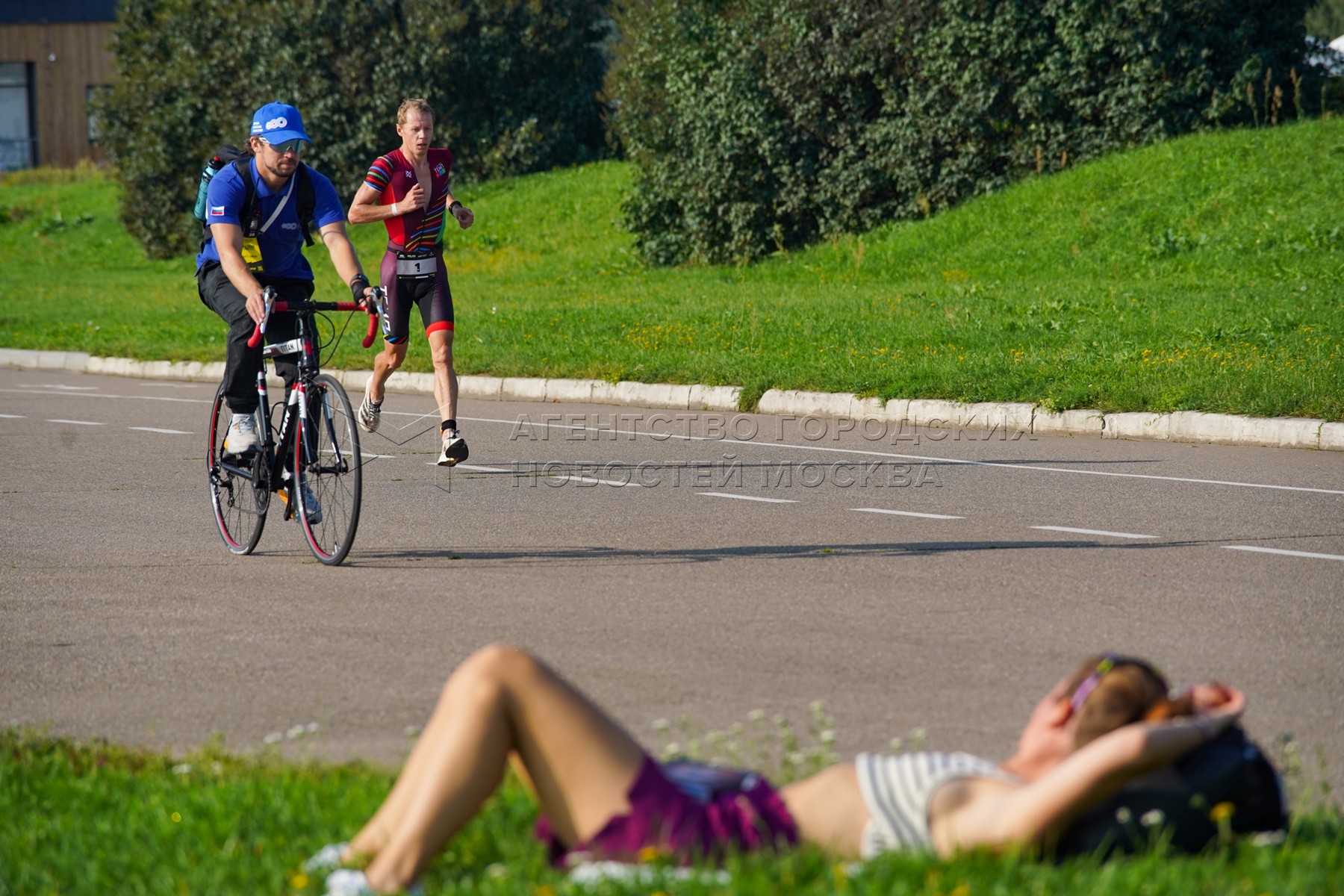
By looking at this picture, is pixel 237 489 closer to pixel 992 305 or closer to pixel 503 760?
pixel 503 760

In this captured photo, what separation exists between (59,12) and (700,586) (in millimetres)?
59145

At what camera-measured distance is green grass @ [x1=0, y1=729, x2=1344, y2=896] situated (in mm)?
3246

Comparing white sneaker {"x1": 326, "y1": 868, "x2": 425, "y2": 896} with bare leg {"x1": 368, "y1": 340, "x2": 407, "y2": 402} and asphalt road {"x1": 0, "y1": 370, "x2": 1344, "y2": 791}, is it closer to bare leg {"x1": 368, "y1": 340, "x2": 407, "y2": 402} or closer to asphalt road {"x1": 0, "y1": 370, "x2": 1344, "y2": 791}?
asphalt road {"x1": 0, "y1": 370, "x2": 1344, "y2": 791}

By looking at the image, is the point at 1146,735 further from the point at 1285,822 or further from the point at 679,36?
the point at 679,36

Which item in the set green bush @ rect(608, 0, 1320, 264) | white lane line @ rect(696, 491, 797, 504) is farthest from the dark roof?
white lane line @ rect(696, 491, 797, 504)

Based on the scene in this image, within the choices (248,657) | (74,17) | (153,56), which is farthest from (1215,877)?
(74,17)

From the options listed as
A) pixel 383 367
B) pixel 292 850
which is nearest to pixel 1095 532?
pixel 383 367

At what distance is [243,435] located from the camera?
8133 millimetres

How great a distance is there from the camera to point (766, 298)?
67.9ft

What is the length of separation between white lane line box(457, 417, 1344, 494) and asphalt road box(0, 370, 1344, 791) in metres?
0.06

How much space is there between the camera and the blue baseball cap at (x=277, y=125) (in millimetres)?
7816

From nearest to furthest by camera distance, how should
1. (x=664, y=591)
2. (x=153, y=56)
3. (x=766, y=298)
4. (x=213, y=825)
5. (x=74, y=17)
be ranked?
(x=213, y=825) → (x=664, y=591) → (x=766, y=298) → (x=153, y=56) → (x=74, y=17)

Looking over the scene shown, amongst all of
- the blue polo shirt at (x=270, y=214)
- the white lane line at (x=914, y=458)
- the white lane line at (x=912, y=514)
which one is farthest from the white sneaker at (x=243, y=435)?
the white lane line at (x=914, y=458)

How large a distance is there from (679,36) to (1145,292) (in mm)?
15650
